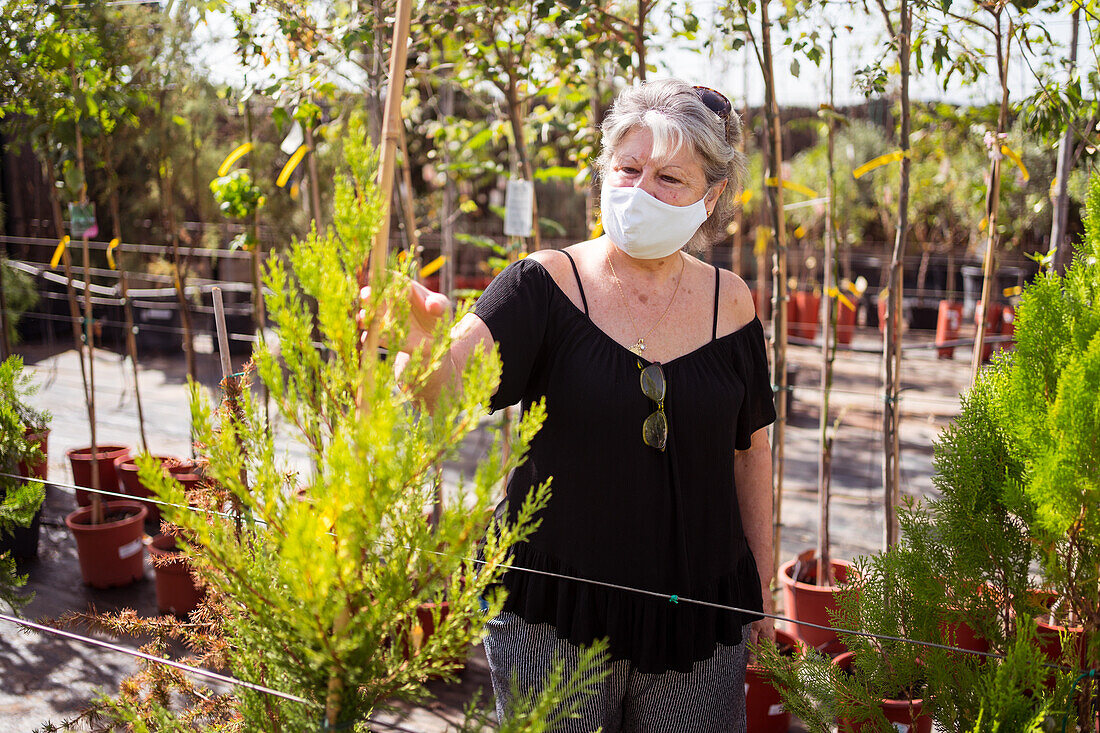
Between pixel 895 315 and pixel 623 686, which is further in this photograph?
pixel 895 315

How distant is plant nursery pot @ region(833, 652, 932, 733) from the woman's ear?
82 cm

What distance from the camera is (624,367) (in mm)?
1407

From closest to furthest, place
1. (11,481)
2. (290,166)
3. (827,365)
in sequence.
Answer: (11,481) < (290,166) < (827,365)

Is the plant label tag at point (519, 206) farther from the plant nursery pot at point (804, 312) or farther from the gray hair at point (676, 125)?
the plant nursery pot at point (804, 312)

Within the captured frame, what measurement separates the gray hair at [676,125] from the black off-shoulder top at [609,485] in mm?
283

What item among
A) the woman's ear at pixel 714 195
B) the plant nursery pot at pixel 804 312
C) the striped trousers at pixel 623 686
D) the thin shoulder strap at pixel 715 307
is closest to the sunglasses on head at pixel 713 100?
the woman's ear at pixel 714 195

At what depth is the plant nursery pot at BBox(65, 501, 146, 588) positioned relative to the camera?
3.27m

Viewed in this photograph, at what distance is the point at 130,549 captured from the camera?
3.36 metres

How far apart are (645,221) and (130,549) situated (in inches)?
112

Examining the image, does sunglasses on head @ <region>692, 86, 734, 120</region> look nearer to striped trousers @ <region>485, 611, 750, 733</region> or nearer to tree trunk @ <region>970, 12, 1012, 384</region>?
striped trousers @ <region>485, 611, 750, 733</region>

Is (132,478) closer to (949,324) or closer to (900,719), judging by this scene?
(900,719)

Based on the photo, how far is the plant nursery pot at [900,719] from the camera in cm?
129

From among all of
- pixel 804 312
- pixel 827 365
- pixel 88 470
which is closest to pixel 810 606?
pixel 827 365

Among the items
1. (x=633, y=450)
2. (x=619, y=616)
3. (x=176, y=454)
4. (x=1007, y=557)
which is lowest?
(x=176, y=454)
